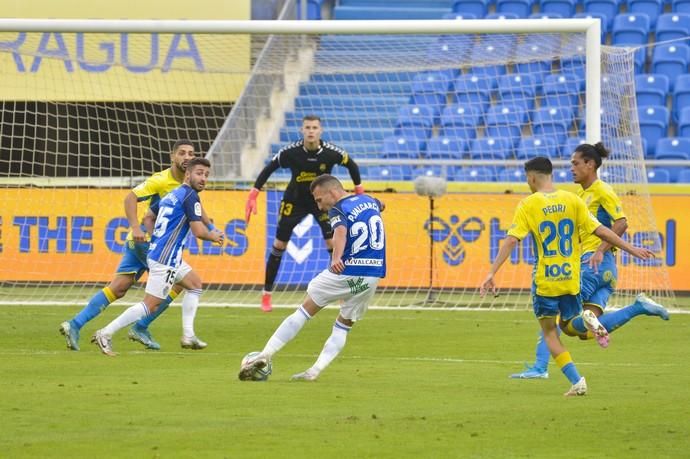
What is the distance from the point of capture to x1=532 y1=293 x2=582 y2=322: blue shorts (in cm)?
1042

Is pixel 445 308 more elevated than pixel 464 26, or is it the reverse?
pixel 464 26

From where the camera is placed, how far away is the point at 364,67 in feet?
73.3

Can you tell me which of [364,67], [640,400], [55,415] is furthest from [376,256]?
[364,67]

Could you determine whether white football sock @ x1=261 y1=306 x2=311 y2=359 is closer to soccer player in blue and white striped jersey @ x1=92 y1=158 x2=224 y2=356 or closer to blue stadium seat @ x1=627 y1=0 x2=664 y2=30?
soccer player in blue and white striped jersey @ x1=92 y1=158 x2=224 y2=356

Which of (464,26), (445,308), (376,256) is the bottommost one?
(445,308)

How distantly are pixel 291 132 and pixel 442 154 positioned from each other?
2516mm

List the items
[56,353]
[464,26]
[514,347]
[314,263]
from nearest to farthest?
1. [56,353]
2. [514,347]
3. [464,26]
4. [314,263]

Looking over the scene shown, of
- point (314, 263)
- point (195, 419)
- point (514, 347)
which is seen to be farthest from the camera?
point (314, 263)

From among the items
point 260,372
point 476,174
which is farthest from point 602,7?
point 260,372

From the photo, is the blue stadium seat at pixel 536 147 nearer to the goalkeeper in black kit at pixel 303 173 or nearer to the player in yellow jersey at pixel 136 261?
the goalkeeper in black kit at pixel 303 173

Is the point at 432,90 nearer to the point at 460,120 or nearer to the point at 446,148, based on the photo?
the point at 460,120

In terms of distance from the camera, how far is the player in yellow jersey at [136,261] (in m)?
13.2

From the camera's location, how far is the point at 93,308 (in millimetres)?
13289

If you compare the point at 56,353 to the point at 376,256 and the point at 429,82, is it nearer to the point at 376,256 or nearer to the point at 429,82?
the point at 376,256
